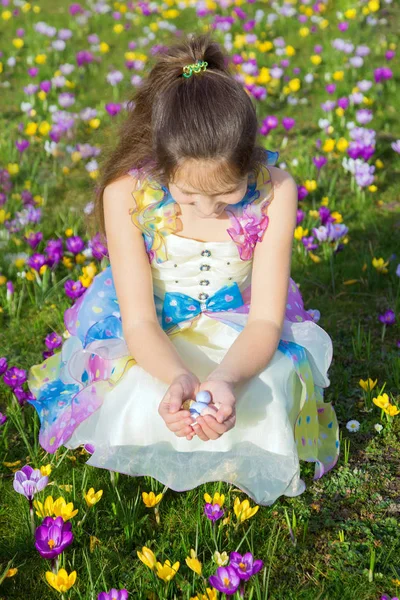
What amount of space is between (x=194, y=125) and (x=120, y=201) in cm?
59

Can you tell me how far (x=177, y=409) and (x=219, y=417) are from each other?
13 cm

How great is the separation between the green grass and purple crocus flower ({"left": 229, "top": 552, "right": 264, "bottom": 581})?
0.08m

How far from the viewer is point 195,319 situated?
9.50 ft

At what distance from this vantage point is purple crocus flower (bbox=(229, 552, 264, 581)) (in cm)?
207

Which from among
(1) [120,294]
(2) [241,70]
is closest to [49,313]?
(1) [120,294]

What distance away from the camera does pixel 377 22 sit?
6.76 m

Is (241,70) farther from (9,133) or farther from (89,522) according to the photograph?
A: (89,522)

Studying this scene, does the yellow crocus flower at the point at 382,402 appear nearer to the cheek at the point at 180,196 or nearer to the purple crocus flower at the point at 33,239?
the cheek at the point at 180,196

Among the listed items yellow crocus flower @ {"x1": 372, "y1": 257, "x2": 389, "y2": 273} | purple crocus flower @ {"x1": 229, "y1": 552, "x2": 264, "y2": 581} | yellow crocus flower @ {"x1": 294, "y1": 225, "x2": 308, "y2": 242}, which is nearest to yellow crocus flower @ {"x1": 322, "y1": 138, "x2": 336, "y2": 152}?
yellow crocus flower @ {"x1": 294, "y1": 225, "x2": 308, "y2": 242}

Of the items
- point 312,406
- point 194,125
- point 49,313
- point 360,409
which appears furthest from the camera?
point 49,313

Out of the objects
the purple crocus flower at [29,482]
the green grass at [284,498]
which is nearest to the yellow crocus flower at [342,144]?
the green grass at [284,498]

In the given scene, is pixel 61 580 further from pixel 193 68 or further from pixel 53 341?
pixel 193 68

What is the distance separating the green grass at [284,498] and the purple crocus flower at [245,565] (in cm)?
8

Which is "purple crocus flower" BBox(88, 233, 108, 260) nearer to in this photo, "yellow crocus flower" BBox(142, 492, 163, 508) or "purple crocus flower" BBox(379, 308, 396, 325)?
"purple crocus flower" BBox(379, 308, 396, 325)
